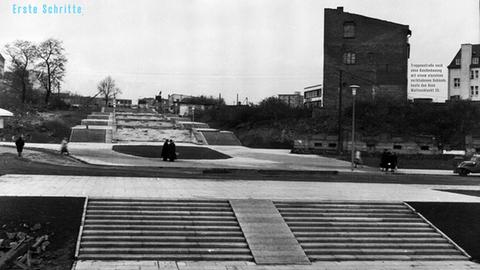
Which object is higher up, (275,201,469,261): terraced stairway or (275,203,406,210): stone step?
(275,203,406,210): stone step

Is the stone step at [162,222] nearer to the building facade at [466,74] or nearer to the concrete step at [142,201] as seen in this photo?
the concrete step at [142,201]

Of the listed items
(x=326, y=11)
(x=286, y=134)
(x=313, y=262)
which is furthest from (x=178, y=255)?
(x=326, y=11)

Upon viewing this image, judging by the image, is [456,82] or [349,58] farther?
[456,82]

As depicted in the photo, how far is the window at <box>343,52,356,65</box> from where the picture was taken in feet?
200

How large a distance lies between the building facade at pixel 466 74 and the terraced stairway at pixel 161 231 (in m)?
76.9

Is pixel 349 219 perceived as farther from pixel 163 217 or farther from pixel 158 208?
pixel 158 208

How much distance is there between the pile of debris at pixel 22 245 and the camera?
10.7m

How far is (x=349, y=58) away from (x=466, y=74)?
3381 cm

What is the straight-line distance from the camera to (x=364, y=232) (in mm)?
15203

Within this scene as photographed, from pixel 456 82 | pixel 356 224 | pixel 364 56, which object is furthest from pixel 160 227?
pixel 456 82

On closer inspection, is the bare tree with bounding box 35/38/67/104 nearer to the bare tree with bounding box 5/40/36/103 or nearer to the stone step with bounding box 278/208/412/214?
the bare tree with bounding box 5/40/36/103

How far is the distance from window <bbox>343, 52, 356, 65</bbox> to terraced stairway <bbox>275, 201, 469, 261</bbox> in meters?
45.2

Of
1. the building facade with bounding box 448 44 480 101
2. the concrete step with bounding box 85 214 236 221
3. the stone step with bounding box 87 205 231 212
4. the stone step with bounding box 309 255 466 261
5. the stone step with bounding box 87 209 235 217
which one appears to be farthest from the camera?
the building facade with bounding box 448 44 480 101

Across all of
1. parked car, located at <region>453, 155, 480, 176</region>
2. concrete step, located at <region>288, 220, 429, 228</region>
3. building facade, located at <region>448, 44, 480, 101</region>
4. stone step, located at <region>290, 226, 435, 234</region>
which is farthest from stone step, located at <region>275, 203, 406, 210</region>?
building facade, located at <region>448, 44, 480, 101</region>
